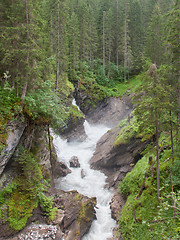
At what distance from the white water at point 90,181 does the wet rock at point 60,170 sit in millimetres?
431

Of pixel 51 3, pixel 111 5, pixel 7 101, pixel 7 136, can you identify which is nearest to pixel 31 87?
pixel 7 101

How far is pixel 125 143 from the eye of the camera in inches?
656

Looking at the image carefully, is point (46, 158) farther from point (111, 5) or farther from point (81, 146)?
point (111, 5)

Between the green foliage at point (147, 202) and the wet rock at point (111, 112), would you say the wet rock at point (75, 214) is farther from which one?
the wet rock at point (111, 112)

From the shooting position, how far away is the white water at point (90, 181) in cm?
1088

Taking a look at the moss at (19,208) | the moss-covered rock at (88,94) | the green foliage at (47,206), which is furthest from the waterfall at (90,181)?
the moss at (19,208)

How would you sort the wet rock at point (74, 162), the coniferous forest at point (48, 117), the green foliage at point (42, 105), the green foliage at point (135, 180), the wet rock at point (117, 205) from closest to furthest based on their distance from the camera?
1. the coniferous forest at point (48, 117)
2. the green foliage at point (42, 105)
3. the wet rock at point (117, 205)
4. the green foliage at point (135, 180)
5. the wet rock at point (74, 162)

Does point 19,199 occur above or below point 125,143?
above

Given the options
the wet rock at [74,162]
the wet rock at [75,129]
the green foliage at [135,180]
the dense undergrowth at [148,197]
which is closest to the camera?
the dense undergrowth at [148,197]

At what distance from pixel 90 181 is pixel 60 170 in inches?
124

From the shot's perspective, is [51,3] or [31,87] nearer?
[31,87]

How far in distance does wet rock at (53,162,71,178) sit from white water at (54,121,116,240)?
0.43 m

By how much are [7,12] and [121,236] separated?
47.0 feet

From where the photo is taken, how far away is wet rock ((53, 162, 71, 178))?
15.9 meters
